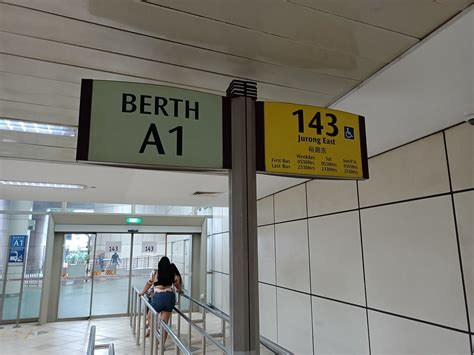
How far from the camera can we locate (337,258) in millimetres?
3250

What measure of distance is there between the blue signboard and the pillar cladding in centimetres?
8

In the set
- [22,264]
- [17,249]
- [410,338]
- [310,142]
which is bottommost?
[410,338]

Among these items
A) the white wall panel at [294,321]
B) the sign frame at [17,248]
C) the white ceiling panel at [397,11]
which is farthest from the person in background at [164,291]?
the white ceiling panel at [397,11]

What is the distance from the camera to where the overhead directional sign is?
4.22ft

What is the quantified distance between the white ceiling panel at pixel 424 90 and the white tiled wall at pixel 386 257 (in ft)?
0.85

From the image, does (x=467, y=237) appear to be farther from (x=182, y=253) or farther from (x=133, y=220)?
(x=182, y=253)

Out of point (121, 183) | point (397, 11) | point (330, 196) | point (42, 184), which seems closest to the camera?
point (397, 11)

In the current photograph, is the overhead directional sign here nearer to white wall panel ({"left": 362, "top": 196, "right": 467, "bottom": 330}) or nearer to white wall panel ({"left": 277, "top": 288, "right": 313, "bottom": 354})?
white wall panel ({"left": 362, "top": 196, "right": 467, "bottom": 330})

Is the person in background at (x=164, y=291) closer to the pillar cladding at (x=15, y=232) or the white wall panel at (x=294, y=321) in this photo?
the white wall panel at (x=294, y=321)

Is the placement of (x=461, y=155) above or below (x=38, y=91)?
below

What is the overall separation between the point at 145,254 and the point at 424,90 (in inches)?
300

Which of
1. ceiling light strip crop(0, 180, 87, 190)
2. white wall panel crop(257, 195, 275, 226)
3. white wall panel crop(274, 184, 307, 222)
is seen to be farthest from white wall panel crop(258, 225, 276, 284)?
ceiling light strip crop(0, 180, 87, 190)

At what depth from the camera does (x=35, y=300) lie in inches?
280

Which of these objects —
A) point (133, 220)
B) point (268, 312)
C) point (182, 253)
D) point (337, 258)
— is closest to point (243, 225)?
point (337, 258)
